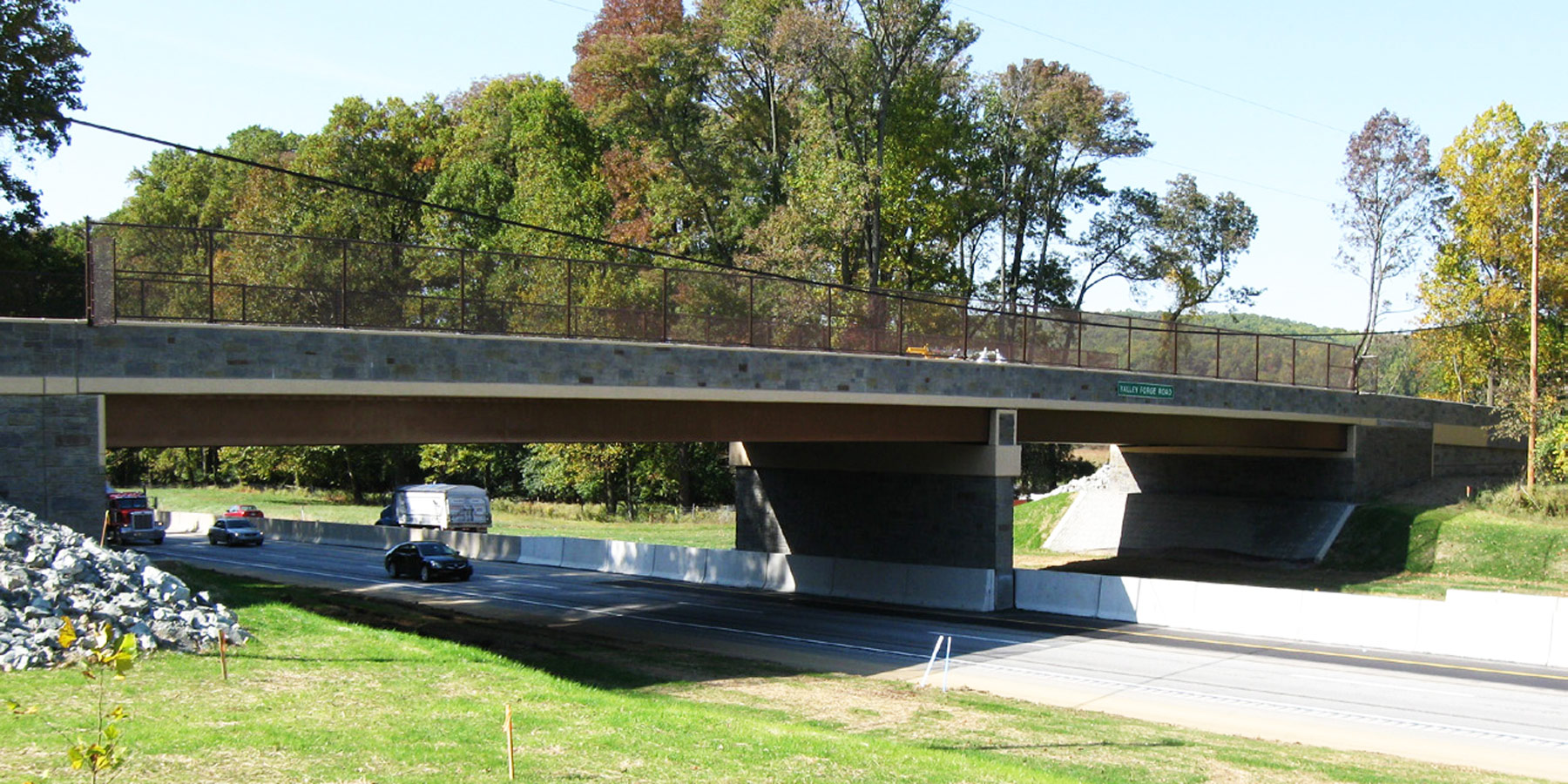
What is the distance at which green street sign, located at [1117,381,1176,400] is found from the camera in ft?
124

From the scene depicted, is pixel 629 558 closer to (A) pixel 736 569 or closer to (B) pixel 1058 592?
(A) pixel 736 569

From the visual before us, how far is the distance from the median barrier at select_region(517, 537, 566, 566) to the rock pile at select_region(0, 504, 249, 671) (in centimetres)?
3207

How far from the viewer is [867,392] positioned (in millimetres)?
31469

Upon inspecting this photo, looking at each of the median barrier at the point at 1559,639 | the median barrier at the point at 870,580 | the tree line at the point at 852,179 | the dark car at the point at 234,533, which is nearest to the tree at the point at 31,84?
the tree line at the point at 852,179

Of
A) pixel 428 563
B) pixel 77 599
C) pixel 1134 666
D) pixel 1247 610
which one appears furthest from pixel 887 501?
pixel 77 599

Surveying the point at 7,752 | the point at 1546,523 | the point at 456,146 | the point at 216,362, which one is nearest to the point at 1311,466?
the point at 1546,523

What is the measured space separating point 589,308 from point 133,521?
39.2 meters

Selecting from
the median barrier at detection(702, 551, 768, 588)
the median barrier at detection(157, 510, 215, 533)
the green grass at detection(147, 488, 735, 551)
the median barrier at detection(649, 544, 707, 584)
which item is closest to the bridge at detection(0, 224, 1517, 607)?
the median barrier at detection(702, 551, 768, 588)

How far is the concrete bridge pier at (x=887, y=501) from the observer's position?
34.8 m

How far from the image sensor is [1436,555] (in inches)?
1610

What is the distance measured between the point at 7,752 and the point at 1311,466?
45180mm

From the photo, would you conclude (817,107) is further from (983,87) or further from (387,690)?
(387,690)

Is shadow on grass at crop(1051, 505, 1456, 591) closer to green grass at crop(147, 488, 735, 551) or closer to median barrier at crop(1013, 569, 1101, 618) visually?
median barrier at crop(1013, 569, 1101, 618)

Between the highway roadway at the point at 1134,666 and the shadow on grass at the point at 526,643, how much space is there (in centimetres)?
125
